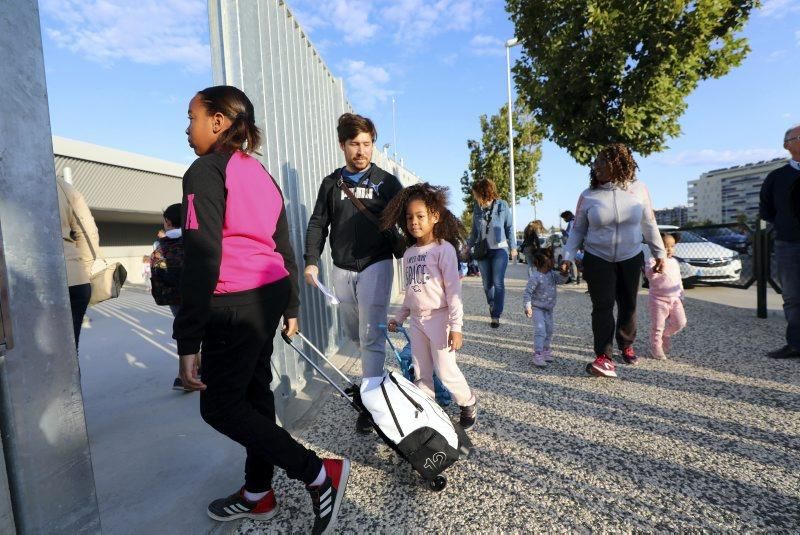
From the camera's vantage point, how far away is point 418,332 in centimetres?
267

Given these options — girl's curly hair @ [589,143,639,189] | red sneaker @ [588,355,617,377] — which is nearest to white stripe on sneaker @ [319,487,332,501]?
red sneaker @ [588,355,617,377]

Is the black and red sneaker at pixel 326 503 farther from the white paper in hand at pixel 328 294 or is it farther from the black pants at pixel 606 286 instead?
the black pants at pixel 606 286

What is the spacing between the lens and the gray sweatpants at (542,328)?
4.01 metres

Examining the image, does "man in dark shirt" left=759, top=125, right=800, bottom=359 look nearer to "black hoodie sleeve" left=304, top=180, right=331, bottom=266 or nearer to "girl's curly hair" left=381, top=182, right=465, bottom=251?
"girl's curly hair" left=381, top=182, right=465, bottom=251

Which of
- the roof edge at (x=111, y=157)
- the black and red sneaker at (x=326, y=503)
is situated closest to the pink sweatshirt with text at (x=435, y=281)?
the black and red sneaker at (x=326, y=503)

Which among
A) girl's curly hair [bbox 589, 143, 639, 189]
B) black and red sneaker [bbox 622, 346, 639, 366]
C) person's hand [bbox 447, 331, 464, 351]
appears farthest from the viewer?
black and red sneaker [bbox 622, 346, 639, 366]

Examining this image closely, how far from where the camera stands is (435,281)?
258 cm

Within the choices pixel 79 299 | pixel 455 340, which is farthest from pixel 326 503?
pixel 79 299

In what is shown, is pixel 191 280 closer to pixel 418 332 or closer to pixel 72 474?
pixel 72 474

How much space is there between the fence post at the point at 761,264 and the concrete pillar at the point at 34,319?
23.4ft

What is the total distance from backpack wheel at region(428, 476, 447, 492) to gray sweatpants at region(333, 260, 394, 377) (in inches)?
35.6

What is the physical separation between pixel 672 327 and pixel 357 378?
3.11 meters

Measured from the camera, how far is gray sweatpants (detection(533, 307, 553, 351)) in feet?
13.1

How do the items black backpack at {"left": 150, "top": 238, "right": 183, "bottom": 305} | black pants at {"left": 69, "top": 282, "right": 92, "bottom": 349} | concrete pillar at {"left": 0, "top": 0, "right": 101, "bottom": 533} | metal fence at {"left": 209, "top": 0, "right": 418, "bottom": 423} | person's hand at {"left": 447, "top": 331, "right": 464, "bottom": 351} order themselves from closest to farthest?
concrete pillar at {"left": 0, "top": 0, "right": 101, "bottom": 533}, person's hand at {"left": 447, "top": 331, "right": 464, "bottom": 351}, metal fence at {"left": 209, "top": 0, "right": 418, "bottom": 423}, black pants at {"left": 69, "top": 282, "right": 92, "bottom": 349}, black backpack at {"left": 150, "top": 238, "right": 183, "bottom": 305}
